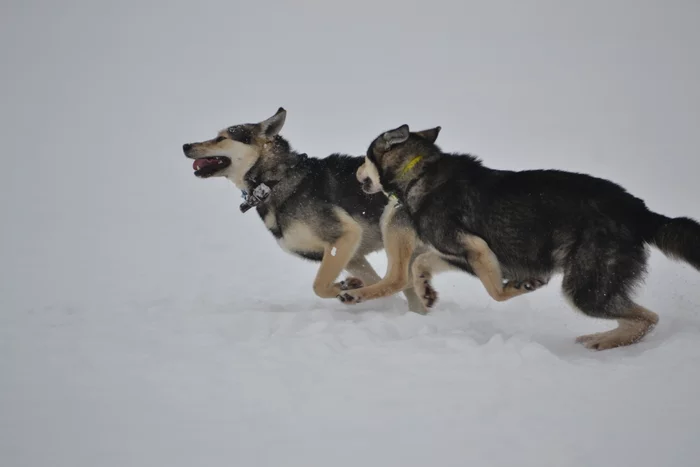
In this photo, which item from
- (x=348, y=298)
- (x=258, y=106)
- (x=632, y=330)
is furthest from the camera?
(x=258, y=106)

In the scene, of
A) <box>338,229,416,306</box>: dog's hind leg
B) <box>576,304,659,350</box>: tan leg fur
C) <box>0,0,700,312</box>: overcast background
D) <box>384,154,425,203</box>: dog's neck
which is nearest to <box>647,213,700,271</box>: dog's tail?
<box>576,304,659,350</box>: tan leg fur

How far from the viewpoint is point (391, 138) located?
544cm

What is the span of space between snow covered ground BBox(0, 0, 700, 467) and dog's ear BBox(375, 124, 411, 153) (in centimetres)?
156

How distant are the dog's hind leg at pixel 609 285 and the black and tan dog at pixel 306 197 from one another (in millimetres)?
1918

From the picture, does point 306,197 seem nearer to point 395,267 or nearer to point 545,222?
point 395,267

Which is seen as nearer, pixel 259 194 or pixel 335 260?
pixel 335 260

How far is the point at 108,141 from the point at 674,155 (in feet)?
75.4

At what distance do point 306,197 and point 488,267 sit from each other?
6.91 ft

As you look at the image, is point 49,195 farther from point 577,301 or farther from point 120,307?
point 577,301

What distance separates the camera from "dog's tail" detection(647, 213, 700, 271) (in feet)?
13.5

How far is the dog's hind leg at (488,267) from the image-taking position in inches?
191

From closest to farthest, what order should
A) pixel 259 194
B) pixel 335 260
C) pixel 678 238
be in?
pixel 678 238, pixel 335 260, pixel 259 194

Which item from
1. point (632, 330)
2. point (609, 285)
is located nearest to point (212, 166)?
point (609, 285)

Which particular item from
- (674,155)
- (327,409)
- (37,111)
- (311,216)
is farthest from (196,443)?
(37,111)
